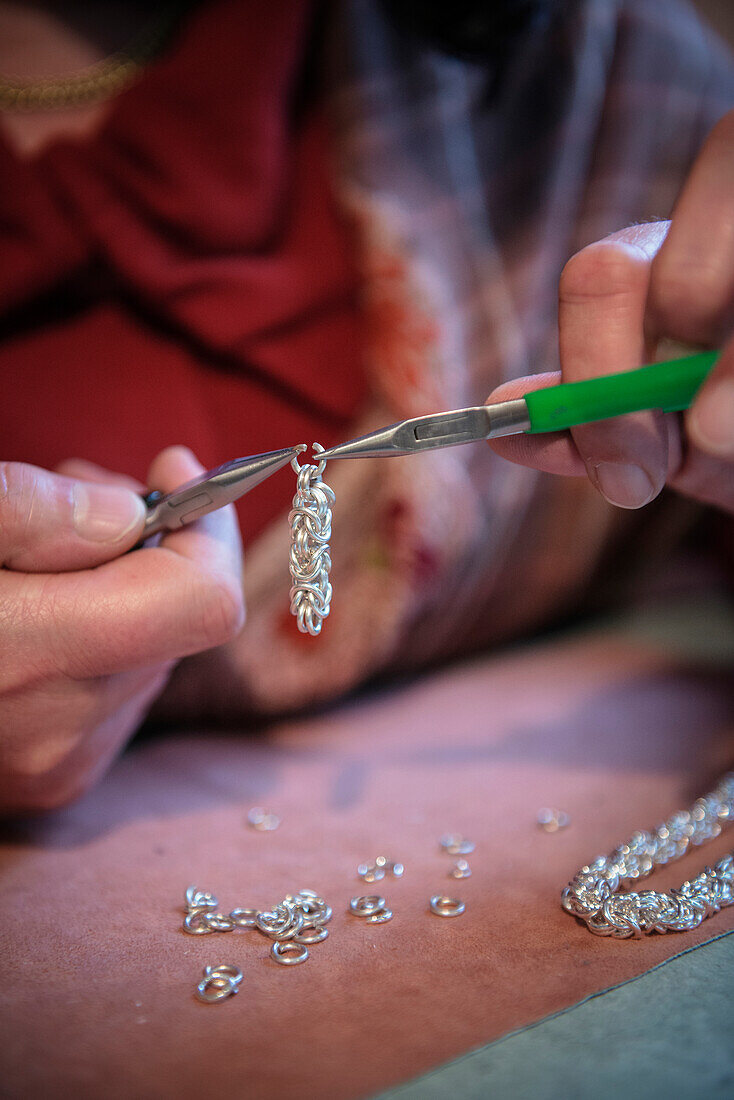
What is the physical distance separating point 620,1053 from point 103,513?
25.6 inches

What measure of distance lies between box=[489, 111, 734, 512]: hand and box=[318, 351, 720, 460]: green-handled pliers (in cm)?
4

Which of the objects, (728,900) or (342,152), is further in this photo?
(342,152)

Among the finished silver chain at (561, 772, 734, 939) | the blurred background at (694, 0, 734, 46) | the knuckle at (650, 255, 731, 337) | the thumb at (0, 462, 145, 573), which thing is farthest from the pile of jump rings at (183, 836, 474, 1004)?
the blurred background at (694, 0, 734, 46)

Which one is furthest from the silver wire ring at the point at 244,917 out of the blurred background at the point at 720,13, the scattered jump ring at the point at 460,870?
the blurred background at the point at 720,13

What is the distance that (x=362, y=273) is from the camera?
Result: 1195 millimetres

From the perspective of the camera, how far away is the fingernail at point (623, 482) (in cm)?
80

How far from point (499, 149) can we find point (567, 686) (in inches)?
33.1

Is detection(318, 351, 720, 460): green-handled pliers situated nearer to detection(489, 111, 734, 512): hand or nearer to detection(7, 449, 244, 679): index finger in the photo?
detection(489, 111, 734, 512): hand

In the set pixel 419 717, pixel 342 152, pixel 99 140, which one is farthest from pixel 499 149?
pixel 419 717

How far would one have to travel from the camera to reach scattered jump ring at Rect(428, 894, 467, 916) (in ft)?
2.56

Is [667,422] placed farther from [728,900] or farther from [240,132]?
[240,132]

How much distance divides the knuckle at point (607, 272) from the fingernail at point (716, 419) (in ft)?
0.56

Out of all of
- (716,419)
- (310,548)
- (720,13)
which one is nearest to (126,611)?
(310,548)

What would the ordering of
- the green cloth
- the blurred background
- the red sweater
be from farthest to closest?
the blurred background, the red sweater, the green cloth
